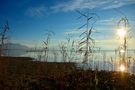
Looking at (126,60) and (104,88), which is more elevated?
(126,60)

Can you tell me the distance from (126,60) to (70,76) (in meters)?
1.93

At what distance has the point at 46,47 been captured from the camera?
12.2 metres

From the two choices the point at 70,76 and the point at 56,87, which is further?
the point at 70,76

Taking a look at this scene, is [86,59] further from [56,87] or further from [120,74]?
[120,74]

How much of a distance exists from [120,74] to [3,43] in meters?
4.19

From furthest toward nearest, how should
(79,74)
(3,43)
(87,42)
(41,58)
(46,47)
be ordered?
(41,58) < (46,47) < (79,74) < (3,43) < (87,42)

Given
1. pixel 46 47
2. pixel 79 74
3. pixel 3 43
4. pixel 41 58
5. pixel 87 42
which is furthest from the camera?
pixel 41 58

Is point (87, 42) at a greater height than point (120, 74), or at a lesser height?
greater

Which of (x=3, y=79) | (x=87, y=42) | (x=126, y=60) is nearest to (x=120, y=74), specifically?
(x=126, y=60)

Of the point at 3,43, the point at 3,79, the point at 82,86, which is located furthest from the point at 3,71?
the point at 82,86

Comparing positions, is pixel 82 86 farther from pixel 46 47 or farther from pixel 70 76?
pixel 46 47

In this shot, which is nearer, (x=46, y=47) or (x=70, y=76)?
(x=70, y=76)

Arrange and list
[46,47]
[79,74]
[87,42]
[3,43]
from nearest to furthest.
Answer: [87,42] < [3,43] < [79,74] < [46,47]

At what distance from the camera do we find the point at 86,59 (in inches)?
348
